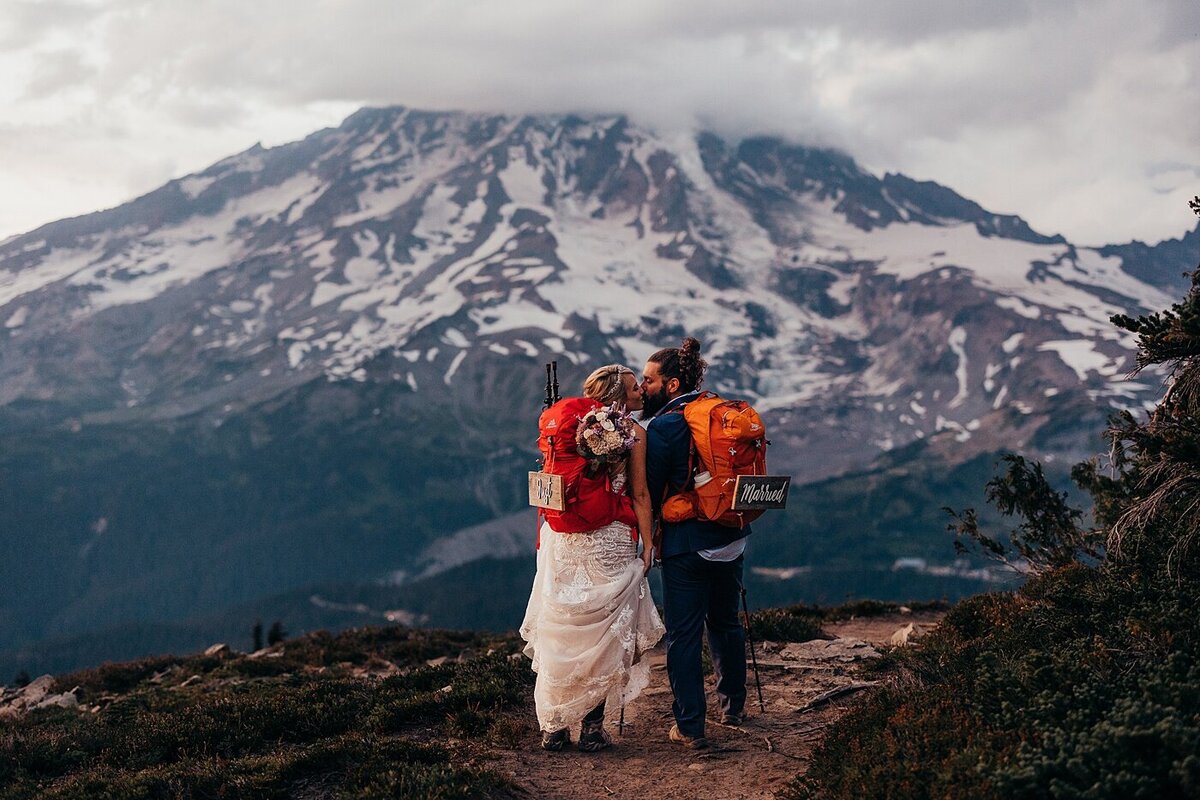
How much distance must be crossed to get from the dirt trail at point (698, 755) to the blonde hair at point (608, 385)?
144 inches

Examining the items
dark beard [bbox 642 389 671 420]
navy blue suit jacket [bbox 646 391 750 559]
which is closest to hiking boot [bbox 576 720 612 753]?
navy blue suit jacket [bbox 646 391 750 559]

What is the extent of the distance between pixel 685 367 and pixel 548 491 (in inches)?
75.8

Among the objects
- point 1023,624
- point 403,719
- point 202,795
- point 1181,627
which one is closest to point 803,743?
point 1023,624

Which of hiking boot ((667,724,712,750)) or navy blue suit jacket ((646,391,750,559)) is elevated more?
navy blue suit jacket ((646,391,750,559))

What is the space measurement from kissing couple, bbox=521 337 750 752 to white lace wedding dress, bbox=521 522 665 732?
1 centimetres

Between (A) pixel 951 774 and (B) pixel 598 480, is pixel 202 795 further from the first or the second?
(A) pixel 951 774

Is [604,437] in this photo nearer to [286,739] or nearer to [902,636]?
[286,739]

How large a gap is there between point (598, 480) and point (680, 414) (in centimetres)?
107

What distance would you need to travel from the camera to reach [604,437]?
10.2 meters

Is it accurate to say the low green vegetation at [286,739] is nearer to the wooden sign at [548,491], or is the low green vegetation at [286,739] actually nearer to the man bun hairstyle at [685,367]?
the wooden sign at [548,491]

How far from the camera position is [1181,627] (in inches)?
373

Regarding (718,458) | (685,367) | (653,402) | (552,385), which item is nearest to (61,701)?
(552,385)

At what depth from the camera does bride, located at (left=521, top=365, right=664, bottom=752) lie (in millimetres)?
10570

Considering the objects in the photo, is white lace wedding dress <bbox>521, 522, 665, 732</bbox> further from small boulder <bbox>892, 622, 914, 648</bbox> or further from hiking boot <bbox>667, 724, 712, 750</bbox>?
small boulder <bbox>892, 622, 914, 648</bbox>
